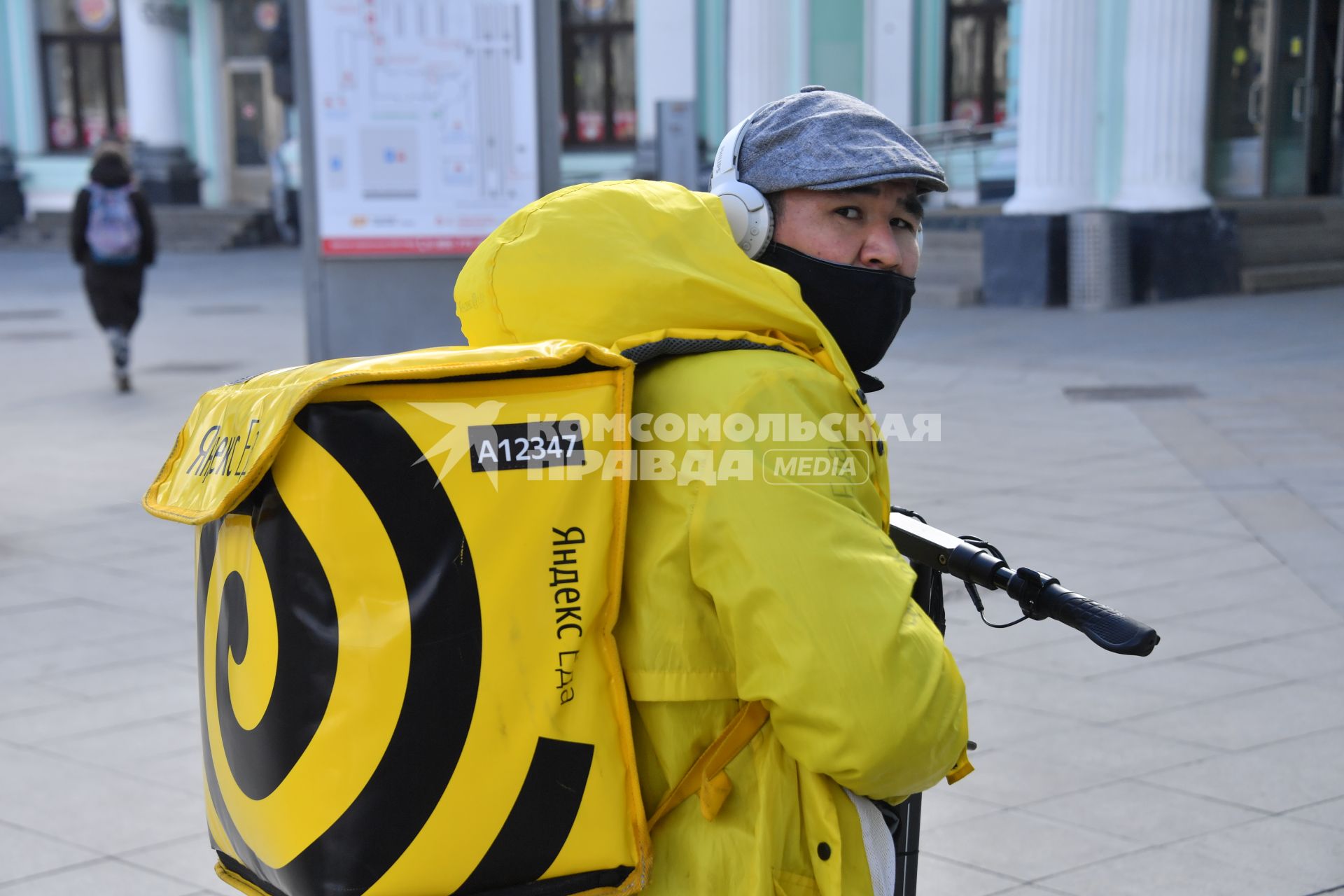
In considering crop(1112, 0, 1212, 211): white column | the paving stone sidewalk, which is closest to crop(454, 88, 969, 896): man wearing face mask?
the paving stone sidewalk

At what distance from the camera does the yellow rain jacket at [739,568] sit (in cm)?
147

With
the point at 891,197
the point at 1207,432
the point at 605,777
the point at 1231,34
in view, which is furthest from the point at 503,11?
the point at 1231,34

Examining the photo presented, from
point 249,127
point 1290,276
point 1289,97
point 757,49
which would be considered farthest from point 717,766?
point 249,127

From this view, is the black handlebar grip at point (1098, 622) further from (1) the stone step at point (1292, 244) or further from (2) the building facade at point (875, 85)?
(1) the stone step at point (1292, 244)

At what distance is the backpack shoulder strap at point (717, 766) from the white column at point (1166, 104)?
1414 centimetres

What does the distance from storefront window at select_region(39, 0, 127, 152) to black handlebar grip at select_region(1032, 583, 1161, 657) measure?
31.5 metres

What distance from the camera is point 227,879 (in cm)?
172

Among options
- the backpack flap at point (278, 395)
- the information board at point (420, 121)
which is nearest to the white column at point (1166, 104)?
the information board at point (420, 121)

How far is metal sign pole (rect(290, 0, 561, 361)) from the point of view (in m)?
7.31

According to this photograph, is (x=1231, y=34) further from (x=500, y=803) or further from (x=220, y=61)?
(x=220, y=61)

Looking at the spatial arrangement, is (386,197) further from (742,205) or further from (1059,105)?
(1059,105)

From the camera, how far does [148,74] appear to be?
2853 cm

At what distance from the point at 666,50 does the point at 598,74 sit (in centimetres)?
448

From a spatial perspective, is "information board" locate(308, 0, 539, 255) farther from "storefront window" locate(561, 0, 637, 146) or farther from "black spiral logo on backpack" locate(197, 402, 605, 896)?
"storefront window" locate(561, 0, 637, 146)
